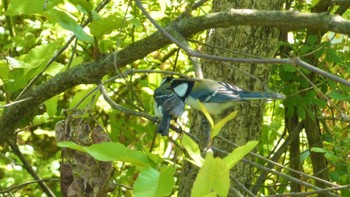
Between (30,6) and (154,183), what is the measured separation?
573 millimetres

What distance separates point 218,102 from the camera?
2.16 meters

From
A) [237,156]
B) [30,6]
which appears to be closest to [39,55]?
[30,6]

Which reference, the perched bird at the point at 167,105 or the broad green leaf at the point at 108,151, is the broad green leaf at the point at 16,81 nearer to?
the perched bird at the point at 167,105

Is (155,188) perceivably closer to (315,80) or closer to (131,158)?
(131,158)

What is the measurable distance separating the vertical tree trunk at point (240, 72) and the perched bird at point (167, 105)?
9.5 inches

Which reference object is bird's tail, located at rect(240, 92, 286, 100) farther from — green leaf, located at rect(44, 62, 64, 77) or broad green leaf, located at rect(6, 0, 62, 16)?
broad green leaf, located at rect(6, 0, 62, 16)

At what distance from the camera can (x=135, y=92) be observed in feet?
9.58

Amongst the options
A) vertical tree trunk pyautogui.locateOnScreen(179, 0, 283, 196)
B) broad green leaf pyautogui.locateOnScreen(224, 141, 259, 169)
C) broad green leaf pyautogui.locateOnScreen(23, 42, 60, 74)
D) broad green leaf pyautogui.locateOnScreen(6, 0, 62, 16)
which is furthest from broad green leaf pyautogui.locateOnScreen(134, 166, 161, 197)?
vertical tree trunk pyautogui.locateOnScreen(179, 0, 283, 196)

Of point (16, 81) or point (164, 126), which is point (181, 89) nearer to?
point (164, 126)

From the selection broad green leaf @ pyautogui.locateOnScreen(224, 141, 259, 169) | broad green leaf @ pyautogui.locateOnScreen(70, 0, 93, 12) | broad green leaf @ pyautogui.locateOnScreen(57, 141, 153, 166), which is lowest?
broad green leaf @ pyautogui.locateOnScreen(57, 141, 153, 166)

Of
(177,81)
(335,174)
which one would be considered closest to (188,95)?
(177,81)

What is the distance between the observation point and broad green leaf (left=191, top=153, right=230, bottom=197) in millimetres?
1062

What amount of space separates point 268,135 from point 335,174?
1147 millimetres

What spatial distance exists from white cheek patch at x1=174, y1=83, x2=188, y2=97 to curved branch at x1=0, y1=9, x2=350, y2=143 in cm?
19
